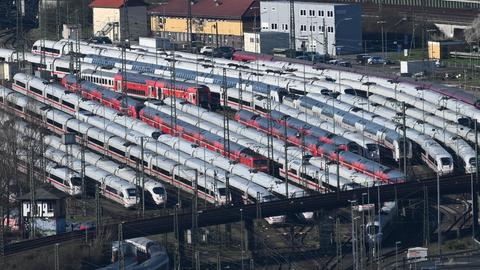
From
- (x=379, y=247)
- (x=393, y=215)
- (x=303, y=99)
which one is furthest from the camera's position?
(x=303, y=99)

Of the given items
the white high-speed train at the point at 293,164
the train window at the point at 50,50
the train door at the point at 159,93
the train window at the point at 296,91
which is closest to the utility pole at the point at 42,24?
the train window at the point at 50,50

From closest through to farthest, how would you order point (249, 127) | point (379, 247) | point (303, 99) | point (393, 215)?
point (379, 247), point (393, 215), point (249, 127), point (303, 99)

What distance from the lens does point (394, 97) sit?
131 feet

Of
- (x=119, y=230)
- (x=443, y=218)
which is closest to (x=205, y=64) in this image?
(x=443, y=218)

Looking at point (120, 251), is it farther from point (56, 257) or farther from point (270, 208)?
point (270, 208)

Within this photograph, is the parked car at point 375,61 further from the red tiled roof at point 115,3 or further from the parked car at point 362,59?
the red tiled roof at point 115,3

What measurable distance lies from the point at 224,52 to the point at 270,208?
738 inches

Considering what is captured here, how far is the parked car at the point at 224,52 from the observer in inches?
1861

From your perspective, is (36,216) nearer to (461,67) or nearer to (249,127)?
(249,127)

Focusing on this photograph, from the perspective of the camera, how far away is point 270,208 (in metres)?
29.3

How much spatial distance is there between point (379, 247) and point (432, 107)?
10.4 metres

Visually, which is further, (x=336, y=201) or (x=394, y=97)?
(x=394, y=97)

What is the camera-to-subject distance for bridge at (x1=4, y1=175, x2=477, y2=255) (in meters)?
27.5

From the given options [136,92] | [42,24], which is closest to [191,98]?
[136,92]
